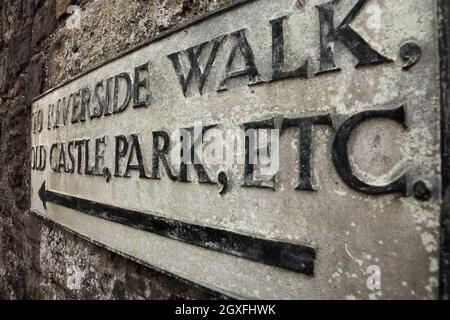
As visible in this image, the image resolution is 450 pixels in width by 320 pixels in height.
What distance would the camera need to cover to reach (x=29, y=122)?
73.8 inches

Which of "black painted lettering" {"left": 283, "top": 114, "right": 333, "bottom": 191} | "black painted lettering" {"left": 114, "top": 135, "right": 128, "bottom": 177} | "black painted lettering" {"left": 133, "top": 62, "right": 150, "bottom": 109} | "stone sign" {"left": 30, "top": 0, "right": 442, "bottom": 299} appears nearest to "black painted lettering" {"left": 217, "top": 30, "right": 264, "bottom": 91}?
"stone sign" {"left": 30, "top": 0, "right": 442, "bottom": 299}

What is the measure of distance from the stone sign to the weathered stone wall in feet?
0.34

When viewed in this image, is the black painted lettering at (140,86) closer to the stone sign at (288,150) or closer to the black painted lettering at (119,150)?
the stone sign at (288,150)

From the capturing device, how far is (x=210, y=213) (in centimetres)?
77

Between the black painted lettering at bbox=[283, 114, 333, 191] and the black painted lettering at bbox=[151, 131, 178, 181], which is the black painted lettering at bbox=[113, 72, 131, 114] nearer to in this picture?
the black painted lettering at bbox=[151, 131, 178, 181]

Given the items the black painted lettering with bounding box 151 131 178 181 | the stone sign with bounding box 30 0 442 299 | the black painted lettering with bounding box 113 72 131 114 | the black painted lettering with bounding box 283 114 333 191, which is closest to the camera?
the stone sign with bounding box 30 0 442 299

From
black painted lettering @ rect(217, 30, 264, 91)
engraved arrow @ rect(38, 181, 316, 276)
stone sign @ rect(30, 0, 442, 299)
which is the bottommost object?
engraved arrow @ rect(38, 181, 316, 276)

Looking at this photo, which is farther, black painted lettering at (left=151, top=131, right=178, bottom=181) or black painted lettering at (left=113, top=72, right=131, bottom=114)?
black painted lettering at (left=113, top=72, right=131, bottom=114)

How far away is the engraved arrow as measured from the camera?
62 cm

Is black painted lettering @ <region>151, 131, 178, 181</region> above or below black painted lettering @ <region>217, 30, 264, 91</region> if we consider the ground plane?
below

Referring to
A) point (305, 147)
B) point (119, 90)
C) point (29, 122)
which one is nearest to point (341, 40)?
point (305, 147)

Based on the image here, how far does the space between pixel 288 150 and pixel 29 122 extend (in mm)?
1658

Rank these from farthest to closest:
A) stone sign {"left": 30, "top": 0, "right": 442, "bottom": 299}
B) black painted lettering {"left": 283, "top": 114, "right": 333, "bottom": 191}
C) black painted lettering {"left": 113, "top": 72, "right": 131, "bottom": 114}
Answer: black painted lettering {"left": 113, "top": 72, "right": 131, "bottom": 114}, black painted lettering {"left": 283, "top": 114, "right": 333, "bottom": 191}, stone sign {"left": 30, "top": 0, "right": 442, "bottom": 299}
